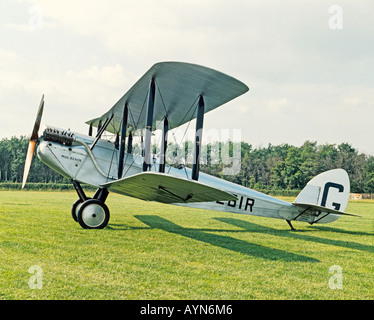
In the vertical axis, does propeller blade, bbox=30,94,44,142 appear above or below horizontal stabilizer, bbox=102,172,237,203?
above

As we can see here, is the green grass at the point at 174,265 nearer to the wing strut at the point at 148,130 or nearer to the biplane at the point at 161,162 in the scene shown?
the biplane at the point at 161,162

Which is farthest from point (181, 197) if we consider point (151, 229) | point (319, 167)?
point (319, 167)

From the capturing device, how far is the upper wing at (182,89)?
20.6ft

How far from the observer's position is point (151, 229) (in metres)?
7.95

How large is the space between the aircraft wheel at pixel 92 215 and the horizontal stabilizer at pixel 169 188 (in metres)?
0.56

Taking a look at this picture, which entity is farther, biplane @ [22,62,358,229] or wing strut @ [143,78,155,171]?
wing strut @ [143,78,155,171]

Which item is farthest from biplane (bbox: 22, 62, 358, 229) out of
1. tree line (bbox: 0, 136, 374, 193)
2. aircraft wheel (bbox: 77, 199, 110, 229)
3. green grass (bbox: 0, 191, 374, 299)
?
tree line (bbox: 0, 136, 374, 193)

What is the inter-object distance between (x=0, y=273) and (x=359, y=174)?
62.6 metres

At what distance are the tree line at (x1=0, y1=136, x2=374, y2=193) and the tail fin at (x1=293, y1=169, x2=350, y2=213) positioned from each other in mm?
38222

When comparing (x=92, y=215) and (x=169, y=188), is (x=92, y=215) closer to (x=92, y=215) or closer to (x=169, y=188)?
(x=92, y=215)

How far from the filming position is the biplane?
20.7ft

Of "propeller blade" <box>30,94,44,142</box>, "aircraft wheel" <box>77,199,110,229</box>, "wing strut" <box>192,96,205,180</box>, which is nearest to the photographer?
"wing strut" <box>192,96,205,180</box>

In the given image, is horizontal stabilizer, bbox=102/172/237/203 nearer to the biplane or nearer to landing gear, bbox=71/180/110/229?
the biplane
